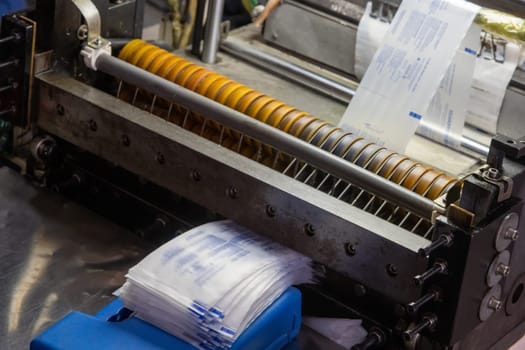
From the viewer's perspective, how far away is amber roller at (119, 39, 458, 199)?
1980mm

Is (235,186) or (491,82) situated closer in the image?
(235,186)

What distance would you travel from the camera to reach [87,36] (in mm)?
2219

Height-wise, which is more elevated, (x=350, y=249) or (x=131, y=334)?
(x=350, y=249)

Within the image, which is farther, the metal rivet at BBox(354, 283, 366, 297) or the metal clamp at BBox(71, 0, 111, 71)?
the metal clamp at BBox(71, 0, 111, 71)

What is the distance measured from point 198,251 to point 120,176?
1.44 feet

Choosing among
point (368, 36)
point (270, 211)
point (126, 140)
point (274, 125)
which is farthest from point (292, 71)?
point (270, 211)

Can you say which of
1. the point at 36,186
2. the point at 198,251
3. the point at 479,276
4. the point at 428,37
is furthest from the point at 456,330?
the point at 36,186

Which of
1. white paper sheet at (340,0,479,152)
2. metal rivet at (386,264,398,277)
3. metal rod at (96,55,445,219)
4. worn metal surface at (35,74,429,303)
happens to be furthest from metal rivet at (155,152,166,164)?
metal rivet at (386,264,398,277)

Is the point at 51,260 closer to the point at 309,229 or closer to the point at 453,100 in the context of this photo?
the point at 309,229

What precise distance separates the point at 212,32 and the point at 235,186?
2.16 feet

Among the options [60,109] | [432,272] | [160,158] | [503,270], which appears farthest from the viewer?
[60,109]

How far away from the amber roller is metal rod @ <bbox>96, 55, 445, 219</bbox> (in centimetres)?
12

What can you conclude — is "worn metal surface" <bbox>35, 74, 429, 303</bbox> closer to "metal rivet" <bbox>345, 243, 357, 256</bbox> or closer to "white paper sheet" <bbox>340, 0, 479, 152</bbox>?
"metal rivet" <bbox>345, 243, 357, 256</bbox>

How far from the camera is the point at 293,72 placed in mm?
2510
